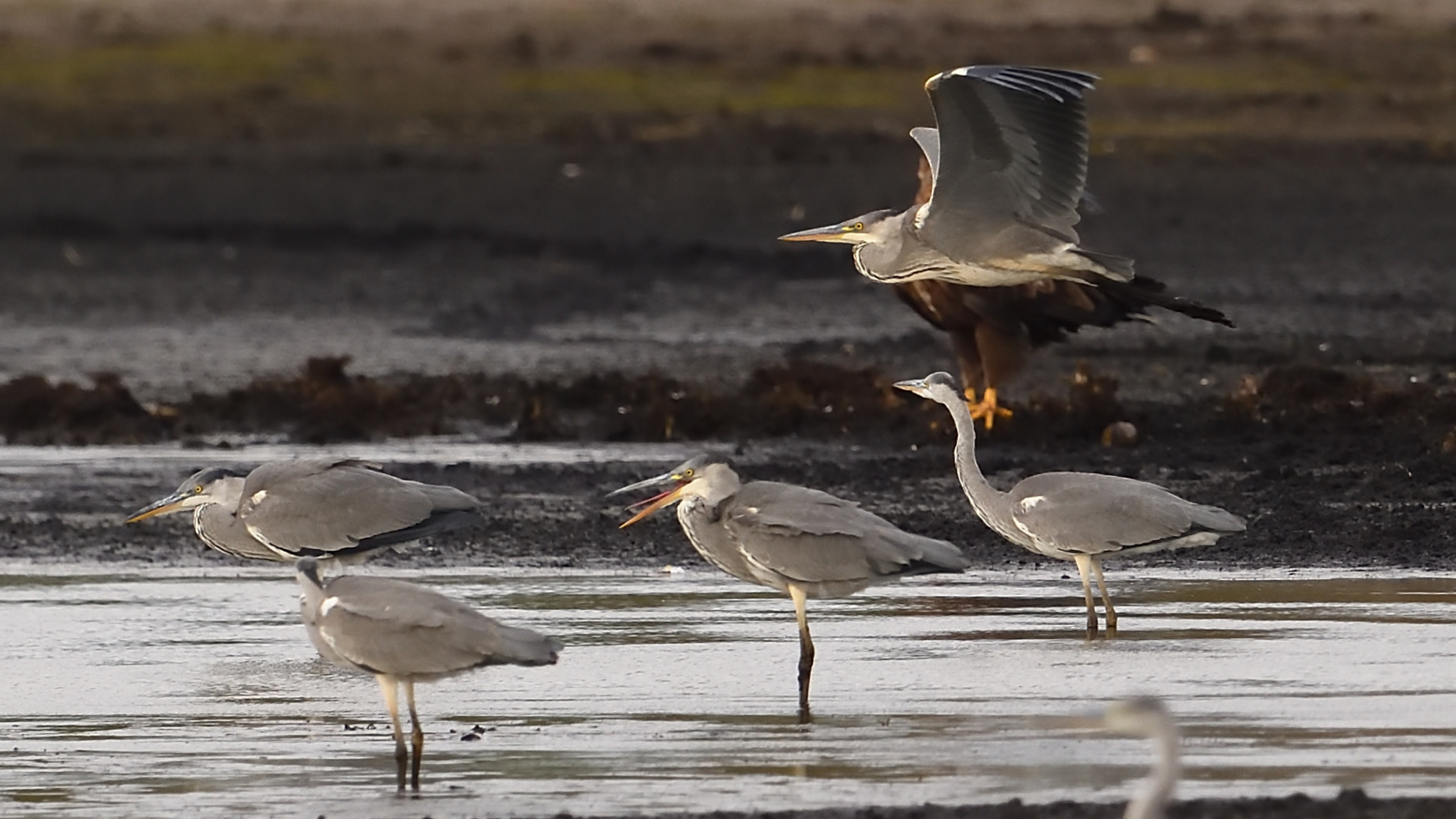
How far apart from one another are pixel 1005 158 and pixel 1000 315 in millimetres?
3098

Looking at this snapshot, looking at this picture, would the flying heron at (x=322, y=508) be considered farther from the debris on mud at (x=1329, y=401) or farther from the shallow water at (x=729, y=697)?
the debris on mud at (x=1329, y=401)

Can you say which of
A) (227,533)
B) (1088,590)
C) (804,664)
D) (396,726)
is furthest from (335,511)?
(1088,590)

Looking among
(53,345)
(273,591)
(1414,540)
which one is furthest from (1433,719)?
(53,345)

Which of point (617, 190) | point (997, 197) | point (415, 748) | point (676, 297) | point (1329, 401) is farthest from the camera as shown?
point (617, 190)

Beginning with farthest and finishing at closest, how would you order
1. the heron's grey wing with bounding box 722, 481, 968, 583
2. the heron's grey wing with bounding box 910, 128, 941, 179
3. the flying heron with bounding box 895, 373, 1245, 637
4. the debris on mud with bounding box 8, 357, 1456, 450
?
the debris on mud with bounding box 8, 357, 1456, 450 < the heron's grey wing with bounding box 910, 128, 941, 179 < the flying heron with bounding box 895, 373, 1245, 637 < the heron's grey wing with bounding box 722, 481, 968, 583

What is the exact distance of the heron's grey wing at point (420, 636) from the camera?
8.61 meters

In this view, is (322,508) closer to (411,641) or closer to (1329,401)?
(411,641)

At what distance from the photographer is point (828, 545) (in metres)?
9.95

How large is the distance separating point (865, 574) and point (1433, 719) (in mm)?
2103

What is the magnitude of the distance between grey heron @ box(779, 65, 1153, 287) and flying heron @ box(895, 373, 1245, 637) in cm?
188

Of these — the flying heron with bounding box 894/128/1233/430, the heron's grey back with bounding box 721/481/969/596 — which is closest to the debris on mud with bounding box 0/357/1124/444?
the flying heron with bounding box 894/128/1233/430

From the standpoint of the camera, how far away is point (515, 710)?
964 cm

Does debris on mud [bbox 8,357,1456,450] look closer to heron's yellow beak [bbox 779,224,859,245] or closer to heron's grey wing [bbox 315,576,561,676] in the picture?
heron's yellow beak [bbox 779,224,859,245]

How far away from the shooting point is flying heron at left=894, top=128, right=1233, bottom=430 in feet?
51.5
